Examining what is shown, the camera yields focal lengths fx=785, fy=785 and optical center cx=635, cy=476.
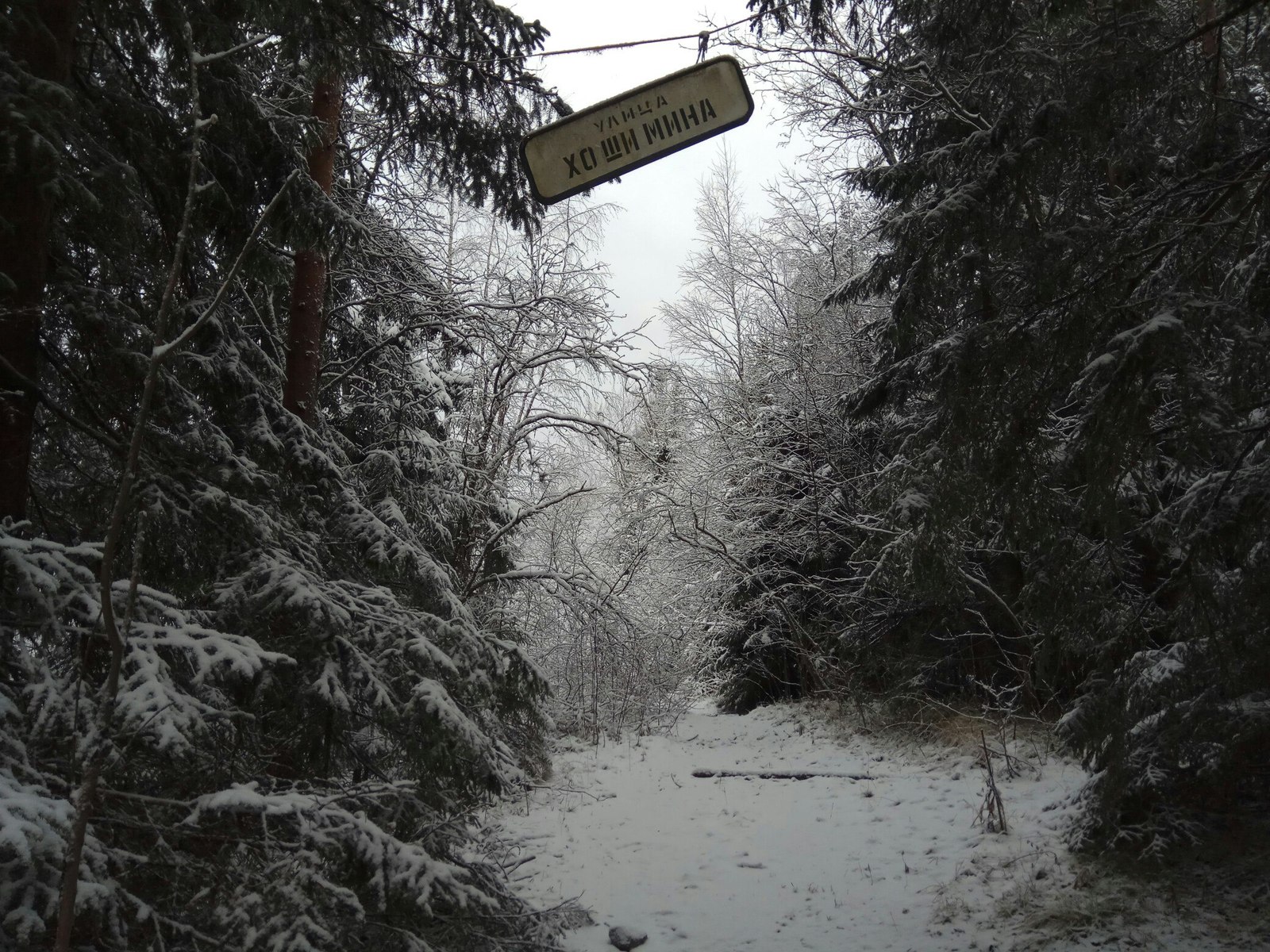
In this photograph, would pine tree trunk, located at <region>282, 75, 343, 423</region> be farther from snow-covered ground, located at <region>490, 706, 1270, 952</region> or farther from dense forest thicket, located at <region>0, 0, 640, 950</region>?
snow-covered ground, located at <region>490, 706, 1270, 952</region>

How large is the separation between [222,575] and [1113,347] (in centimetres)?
363

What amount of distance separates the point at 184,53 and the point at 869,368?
9827 mm

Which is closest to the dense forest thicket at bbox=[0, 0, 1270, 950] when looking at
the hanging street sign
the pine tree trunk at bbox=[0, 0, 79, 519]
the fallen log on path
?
the pine tree trunk at bbox=[0, 0, 79, 519]

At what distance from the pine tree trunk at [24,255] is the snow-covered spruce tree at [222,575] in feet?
0.31

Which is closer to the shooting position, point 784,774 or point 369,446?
point 369,446

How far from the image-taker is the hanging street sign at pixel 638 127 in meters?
1.92

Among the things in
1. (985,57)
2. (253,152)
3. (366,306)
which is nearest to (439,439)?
(366,306)

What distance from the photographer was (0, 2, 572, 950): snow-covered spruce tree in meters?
1.98

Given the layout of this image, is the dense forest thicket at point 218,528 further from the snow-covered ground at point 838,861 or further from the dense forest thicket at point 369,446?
the snow-covered ground at point 838,861

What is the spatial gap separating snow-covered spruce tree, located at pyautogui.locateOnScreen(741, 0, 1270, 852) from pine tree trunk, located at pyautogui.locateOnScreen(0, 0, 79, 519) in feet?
11.7

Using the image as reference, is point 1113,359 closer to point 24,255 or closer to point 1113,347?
point 1113,347

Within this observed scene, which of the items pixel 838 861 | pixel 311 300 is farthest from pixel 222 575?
pixel 838 861

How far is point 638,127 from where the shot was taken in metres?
1.93

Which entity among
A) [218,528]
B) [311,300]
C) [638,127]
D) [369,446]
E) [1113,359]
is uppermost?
[311,300]
